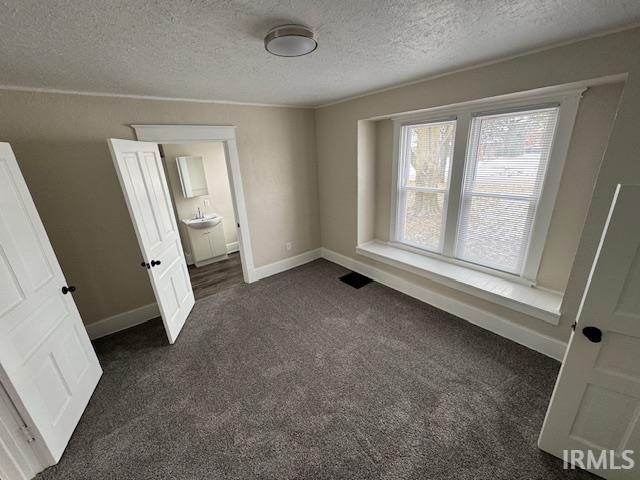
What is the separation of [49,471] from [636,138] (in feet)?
13.0

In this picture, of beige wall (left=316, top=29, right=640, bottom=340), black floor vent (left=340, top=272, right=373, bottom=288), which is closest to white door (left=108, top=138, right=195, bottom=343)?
black floor vent (left=340, top=272, right=373, bottom=288)

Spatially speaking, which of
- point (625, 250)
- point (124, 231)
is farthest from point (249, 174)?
point (625, 250)

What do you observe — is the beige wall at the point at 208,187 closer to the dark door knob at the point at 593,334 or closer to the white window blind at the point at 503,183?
the white window blind at the point at 503,183

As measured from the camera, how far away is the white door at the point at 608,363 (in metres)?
1.11

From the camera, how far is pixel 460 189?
8.92 ft

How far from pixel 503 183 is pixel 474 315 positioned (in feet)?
4.39

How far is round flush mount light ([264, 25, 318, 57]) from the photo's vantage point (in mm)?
1317

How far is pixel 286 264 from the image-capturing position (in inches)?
162

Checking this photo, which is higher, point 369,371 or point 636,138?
point 636,138

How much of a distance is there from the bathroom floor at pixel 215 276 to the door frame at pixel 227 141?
349 millimetres

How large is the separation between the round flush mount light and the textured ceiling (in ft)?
0.15

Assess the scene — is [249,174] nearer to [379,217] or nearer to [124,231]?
[124,231]

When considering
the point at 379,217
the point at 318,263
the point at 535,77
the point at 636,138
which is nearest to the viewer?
the point at 636,138

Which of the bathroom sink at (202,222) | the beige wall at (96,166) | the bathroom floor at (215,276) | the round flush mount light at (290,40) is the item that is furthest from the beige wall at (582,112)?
the bathroom sink at (202,222)
